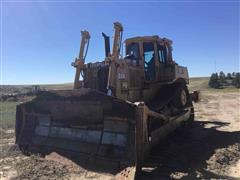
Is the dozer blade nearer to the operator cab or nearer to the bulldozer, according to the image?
the bulldozer

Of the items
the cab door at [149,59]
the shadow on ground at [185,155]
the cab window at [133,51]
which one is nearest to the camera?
the shadow on ground at [185,155]

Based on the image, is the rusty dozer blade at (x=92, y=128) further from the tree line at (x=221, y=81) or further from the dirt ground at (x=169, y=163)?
the tree line at (x=221, y=81)

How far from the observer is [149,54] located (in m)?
9.27

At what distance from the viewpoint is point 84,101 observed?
6.75 meters

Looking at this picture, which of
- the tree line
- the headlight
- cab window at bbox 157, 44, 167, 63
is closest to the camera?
the headlight

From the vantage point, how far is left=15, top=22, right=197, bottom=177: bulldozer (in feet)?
19.5

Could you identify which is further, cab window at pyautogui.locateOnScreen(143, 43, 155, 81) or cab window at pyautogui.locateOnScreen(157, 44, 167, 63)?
cab window at pyautogui.locateOnScreen(157, 44, 167, 63)

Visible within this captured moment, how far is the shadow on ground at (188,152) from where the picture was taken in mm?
5711

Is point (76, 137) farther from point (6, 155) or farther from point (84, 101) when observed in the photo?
point (6, 155)

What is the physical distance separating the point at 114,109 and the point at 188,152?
7.24ft

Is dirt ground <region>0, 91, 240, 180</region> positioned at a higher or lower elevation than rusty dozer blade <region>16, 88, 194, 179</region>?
lower

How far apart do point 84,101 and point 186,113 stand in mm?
4327

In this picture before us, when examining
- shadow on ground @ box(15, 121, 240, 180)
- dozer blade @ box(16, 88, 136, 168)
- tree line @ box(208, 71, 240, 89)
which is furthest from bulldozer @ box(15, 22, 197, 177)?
tree line @ box(208, 71, 240, 89)

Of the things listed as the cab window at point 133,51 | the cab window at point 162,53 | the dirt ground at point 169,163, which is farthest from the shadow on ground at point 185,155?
the cab window at point 133,51
